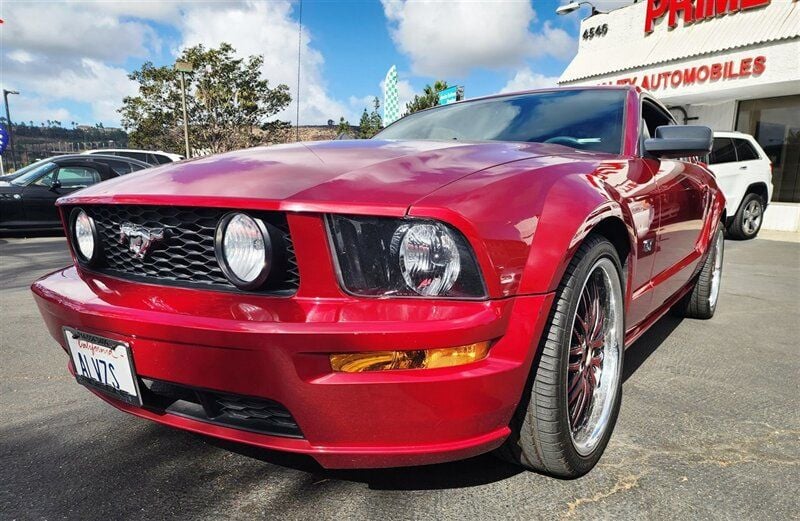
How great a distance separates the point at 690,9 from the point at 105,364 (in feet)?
43.3

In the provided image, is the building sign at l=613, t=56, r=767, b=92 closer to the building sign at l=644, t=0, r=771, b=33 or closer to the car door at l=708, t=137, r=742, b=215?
the building sign at l=644, t=0, r=771, b=33

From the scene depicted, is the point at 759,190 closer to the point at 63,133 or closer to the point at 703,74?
the point at 703,74

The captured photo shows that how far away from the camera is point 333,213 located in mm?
1281

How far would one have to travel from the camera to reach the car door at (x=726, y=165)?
797cm

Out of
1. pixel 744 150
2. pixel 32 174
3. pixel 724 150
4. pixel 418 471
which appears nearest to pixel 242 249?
pixel 418 471

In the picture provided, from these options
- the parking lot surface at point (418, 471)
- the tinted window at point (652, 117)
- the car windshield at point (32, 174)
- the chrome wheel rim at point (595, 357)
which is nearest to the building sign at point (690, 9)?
the tinted window at point (652, 117)

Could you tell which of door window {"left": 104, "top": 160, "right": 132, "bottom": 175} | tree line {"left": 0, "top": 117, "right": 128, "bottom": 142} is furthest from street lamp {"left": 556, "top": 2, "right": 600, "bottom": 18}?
tree line {"left": 0, "top": 117, "right": 128, "bottom": 142}

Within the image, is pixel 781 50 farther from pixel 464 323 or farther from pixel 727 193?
pixel 464 323

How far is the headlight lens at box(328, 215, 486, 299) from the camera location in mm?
1287

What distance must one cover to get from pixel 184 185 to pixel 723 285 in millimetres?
5064

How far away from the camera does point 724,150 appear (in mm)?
8148

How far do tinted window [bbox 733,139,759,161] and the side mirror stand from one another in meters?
7.02

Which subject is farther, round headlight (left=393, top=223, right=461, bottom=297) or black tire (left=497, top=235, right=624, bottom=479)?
black tire (left=497, top=235, right=624, bottom=479)

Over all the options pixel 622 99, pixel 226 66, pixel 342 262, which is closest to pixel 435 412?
pixel 342 262
